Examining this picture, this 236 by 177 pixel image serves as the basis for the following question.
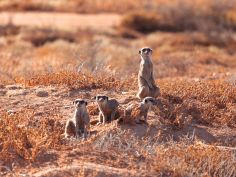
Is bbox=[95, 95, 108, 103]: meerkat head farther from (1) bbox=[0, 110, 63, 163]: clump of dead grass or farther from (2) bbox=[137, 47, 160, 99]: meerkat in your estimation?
(2) bbox=[137, 47, 160, 99]: meerkat

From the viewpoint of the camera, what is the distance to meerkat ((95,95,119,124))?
946cm

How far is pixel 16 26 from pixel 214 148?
2033 centimetres

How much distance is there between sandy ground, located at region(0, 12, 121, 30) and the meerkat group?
17.1 meters

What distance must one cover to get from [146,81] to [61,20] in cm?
2123

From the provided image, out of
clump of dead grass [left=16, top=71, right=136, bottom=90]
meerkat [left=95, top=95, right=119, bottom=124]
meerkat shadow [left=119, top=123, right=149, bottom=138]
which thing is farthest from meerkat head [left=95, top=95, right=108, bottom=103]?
clump of dead grass [left=16, top=71, right=136, bottom=90]

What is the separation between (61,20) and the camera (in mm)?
31188

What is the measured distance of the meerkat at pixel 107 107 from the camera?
946 cm

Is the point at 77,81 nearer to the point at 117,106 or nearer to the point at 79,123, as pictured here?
the point at 117,106

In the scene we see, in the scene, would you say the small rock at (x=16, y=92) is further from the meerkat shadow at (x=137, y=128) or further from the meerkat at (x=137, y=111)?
the meerkat shadow at (x=137, y=128)

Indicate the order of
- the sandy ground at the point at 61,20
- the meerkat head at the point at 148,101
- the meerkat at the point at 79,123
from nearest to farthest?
1. the meerkat at the point at 79,123
2. the meerkat head at the point at 148,101
3. the sandy ground at the point at 61,20

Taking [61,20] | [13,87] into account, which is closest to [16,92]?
[13,87]

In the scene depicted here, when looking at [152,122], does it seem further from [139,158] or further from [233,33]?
[233,33]

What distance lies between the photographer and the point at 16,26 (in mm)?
27688

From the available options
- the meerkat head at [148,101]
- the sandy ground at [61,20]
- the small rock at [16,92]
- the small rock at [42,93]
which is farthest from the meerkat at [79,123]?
the sandy ground at [61,20]
